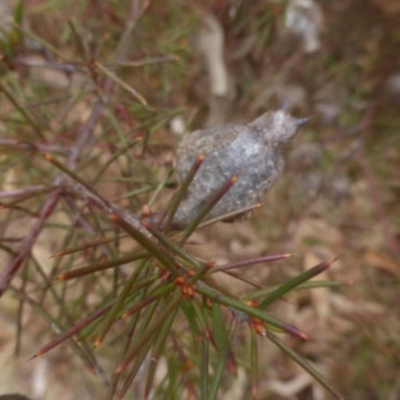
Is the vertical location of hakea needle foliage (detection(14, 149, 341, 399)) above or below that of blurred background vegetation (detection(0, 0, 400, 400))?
above

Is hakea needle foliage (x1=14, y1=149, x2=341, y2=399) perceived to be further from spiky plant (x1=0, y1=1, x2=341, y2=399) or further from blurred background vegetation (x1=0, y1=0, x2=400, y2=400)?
blurred background vegetation (x1=0, y1=0, x2=400, y2=400)

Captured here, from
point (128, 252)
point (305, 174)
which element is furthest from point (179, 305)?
point (305, 174)

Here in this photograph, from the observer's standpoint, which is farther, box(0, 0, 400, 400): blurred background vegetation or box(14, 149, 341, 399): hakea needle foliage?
box(0, 0, 400, 400): blurred background vegetation

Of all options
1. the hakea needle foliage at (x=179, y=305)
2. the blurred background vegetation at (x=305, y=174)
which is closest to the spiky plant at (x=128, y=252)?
the hakea needle foliage at (x=179, y=305)

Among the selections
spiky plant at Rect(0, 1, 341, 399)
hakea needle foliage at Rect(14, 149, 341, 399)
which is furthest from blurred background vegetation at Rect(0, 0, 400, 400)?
hakea needle foliage at Rect(14, 149, 341, 399)

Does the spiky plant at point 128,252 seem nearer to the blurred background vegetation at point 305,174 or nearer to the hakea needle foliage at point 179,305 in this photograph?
the hakea needle foliage at point 179,305

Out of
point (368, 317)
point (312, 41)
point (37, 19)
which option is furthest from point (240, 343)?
point (37, 19)

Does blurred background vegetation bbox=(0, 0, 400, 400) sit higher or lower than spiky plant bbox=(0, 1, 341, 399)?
lower

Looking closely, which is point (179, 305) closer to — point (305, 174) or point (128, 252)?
point (128, 252)

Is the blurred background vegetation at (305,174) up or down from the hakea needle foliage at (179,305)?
down

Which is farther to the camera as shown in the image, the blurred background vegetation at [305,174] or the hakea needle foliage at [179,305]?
the blurred background vegetation at [305,174]

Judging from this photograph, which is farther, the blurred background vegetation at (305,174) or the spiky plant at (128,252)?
the blurred background vegetation at (305,174)
